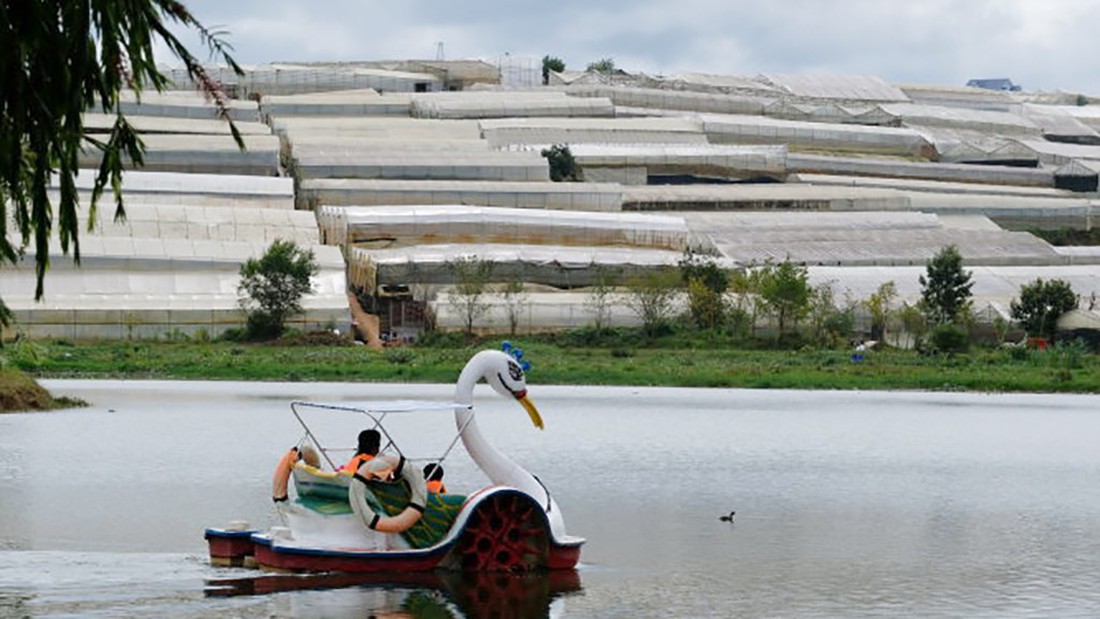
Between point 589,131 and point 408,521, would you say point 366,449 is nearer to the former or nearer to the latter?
point 408,521

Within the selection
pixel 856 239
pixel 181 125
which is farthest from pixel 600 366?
pixel 181 125

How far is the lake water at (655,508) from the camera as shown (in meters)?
19.9

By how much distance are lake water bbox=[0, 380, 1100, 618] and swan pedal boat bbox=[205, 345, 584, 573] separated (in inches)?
12.9

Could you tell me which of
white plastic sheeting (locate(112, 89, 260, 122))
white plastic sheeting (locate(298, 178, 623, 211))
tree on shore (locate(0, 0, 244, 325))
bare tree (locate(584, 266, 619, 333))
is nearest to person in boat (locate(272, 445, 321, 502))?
tree on shore (locate(0, 0, 244, 325))

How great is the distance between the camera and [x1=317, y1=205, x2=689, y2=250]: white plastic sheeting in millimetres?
75500

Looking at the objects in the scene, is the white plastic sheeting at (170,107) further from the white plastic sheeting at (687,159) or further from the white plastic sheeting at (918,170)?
the white plastic sheeting at (918,170)

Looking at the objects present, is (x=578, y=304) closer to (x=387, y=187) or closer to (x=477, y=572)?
(x=387, y=187)

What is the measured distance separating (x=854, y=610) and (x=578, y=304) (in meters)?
46.5

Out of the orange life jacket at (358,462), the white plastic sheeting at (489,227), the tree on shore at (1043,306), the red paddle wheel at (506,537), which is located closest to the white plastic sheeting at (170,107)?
the white plastic sheeting at (489,227)

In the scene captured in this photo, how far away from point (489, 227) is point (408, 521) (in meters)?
56.2

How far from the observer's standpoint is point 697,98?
115125mm

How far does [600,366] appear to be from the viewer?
56438 mm

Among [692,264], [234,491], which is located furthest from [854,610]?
[692,264]

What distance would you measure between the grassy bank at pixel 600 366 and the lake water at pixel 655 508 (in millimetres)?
5262
